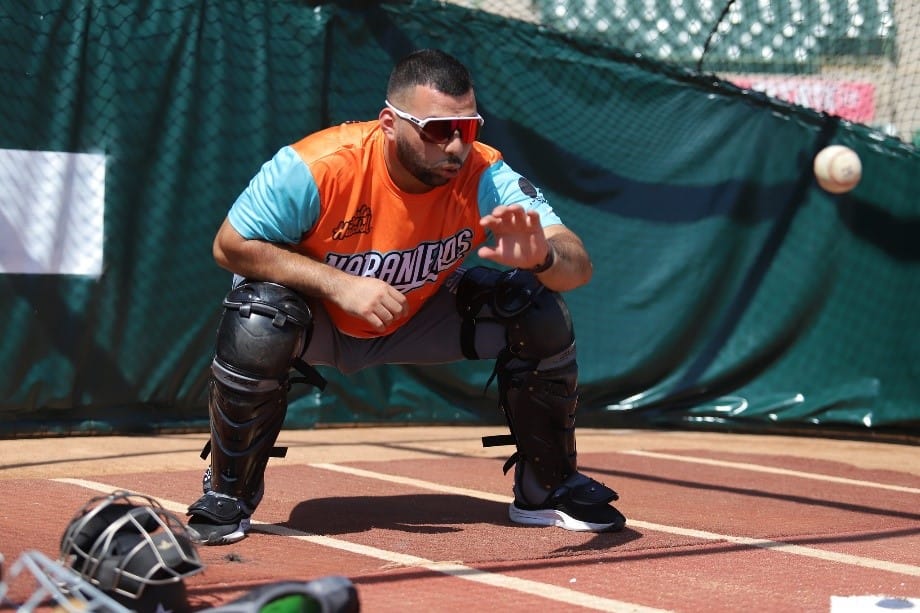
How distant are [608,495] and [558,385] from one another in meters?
0.40

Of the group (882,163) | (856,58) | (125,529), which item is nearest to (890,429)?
(882,163)

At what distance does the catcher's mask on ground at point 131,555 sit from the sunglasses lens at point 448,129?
62.3 inches

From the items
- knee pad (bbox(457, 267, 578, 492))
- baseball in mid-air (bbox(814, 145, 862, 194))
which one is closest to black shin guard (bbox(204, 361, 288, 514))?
knee pad (bbox(457, 267, 578, 492))

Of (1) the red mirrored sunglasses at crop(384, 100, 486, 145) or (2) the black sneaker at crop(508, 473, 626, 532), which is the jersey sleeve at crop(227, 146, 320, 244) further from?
(2) the black sneaker at crop(508, 473, 626, 532)

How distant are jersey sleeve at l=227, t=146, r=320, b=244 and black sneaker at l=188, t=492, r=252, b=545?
813mm

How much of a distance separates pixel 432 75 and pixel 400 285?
689 mm

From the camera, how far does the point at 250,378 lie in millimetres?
3924

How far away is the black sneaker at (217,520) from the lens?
153 inches

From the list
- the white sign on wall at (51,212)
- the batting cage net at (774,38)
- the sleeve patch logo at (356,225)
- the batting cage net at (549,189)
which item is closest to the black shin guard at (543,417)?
the sleeve patch logo at (356,225)

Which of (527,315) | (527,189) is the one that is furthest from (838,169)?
(527,315)

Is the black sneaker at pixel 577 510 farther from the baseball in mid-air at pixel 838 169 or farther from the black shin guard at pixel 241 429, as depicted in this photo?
the baseball in mid-air at pixel 838 169

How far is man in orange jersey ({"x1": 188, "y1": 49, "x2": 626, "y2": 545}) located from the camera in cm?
393

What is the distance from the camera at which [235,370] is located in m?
3.93

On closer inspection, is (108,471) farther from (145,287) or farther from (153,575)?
(153,575)
